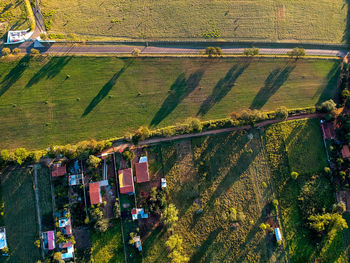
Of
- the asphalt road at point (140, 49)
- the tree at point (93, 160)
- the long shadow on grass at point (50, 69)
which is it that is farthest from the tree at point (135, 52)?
the tree at point (93, 160)

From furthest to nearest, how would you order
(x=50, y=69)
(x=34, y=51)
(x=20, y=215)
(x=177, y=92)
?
(x=177, y=92)
(x=50, y=69)
(x=34, y=51)
(x=20, y=215)

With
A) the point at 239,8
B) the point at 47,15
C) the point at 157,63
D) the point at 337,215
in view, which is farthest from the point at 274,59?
the point at 47,15

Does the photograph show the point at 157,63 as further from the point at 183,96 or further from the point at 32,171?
the point at 32,171

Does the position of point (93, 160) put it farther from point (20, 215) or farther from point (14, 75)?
point (14, 75)

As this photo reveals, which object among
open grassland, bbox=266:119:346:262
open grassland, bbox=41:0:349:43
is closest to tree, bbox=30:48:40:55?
open grassland, bbox=41:0:349:43

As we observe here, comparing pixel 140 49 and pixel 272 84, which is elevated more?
pixel 140 49

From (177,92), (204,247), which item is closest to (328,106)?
(177,92)
